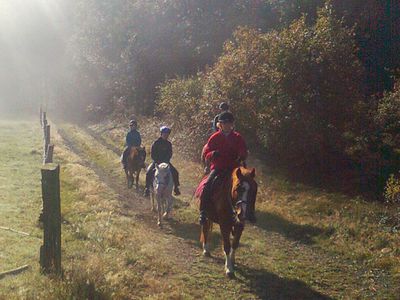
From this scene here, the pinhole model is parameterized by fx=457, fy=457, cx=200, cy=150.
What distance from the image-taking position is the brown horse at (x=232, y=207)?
893 centimetres

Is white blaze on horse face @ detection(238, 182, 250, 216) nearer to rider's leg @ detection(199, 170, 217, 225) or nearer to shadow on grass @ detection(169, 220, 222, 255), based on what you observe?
rider's leg @ detection(199, 170, 217, 225)

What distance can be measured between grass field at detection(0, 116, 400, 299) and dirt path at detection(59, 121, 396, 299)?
0.08 ft

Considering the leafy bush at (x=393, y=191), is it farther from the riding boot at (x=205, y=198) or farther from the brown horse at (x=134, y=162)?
the brown horse at (x=134, y=162)

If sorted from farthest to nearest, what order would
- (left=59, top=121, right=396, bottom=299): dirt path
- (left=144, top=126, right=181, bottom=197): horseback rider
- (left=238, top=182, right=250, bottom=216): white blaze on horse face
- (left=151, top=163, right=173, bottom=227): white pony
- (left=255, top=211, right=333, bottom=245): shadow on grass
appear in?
(left=144, top=126, right=181, bottom=197): horseback rider → (left=151, top=163, right=173, bottom=227): white pony → (left=255, top=211, right=333, bottom=245): shadow on grass → (left=59, top=121, right=396, bottom=299): dirt path → (left=238, top=182, right=250, bottom=216): white blaze on horse face

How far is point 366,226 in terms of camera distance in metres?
12.8

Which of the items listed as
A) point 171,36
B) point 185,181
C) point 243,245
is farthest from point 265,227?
point 171,36

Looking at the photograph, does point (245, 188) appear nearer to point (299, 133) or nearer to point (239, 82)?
point (299, 133)

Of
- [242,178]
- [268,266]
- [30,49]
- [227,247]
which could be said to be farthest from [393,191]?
[30,49]

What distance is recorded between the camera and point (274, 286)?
369 inches

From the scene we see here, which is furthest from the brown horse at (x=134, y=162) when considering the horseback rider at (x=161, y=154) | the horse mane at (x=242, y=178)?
the horse mane at (x=242, y=178)

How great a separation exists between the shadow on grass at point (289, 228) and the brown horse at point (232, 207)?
3.02 m

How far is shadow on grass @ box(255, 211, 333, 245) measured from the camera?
12953mm

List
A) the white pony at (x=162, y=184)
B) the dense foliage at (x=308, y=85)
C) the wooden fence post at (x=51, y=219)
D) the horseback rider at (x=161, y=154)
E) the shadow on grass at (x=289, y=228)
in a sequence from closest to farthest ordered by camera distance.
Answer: the wooden fence post at (x=51, y=219) → the shadow on grass at (x=289, y=228) → the white pony at (x=162, y=184) → the horseback rider at (x=161, y=154) → the dense foliage at (x=308, y=85)

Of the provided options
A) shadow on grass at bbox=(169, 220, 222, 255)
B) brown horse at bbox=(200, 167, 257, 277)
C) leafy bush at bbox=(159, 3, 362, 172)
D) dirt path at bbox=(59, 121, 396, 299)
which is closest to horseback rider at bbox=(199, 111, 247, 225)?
brown horse at bbox=(200, 167, 257, 277)
